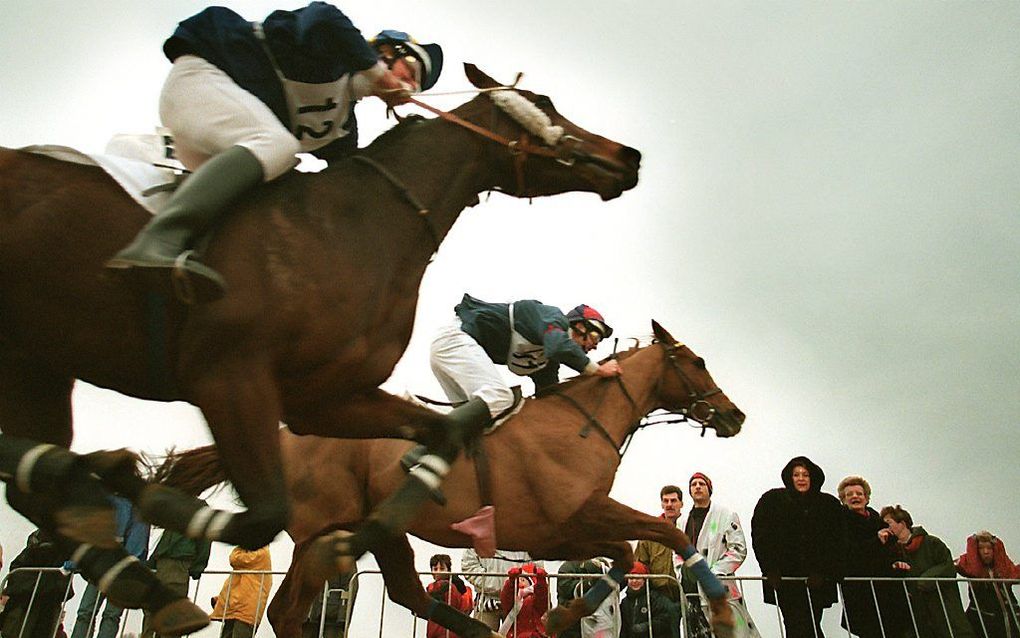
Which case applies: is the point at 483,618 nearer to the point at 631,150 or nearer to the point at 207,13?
the point at 631,150

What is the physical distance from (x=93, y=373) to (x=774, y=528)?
6.71 meters

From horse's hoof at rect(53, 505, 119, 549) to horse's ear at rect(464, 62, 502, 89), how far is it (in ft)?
8.23

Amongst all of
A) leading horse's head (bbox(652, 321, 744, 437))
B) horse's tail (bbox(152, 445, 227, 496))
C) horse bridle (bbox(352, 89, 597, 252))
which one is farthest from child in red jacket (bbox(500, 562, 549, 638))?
horse bridle (bbox(352, 89, 597, 252))

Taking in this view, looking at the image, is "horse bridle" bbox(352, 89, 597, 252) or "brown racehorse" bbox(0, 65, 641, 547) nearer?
"brown racehorse" bbox(0, 65, 641, 547)

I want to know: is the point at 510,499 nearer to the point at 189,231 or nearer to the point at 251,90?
the point at 251,90

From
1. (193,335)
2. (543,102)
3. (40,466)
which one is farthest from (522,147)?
(40,466)

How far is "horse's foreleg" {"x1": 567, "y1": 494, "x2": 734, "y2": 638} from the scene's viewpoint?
20.8 feet

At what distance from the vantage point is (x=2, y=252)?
8.94 ft

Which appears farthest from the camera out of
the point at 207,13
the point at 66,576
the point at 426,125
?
the point at 66,576

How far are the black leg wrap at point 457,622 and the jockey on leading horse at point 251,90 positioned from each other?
358cm

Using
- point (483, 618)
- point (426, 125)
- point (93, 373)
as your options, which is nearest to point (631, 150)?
point (426, 125)

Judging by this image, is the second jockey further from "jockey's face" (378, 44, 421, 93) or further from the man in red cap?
"jockey's face" (378, 44, 421, 93)

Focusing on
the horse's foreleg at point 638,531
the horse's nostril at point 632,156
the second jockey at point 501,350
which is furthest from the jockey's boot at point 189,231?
the horse's foreleg at point 638,531

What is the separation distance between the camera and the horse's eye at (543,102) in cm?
400
